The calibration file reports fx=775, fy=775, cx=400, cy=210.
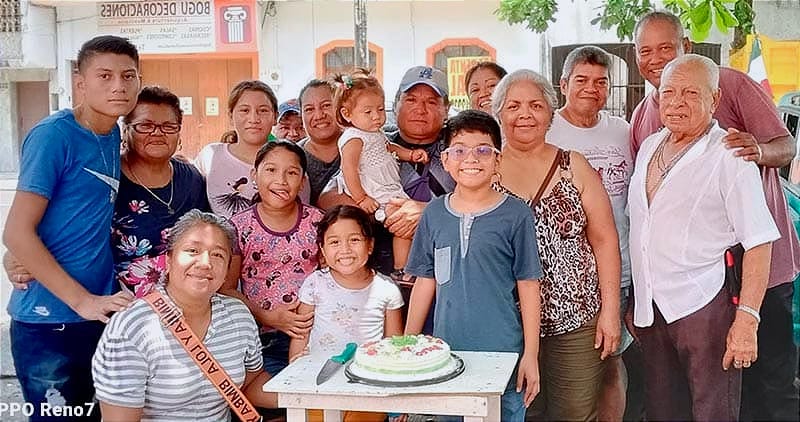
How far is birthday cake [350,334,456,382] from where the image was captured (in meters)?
2.08

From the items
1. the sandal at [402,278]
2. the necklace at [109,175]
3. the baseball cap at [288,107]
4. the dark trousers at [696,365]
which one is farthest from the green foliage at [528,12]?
the necklace at [109,175]

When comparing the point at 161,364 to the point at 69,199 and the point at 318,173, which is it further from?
the point at 318,173

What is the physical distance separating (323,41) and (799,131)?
6.38ft

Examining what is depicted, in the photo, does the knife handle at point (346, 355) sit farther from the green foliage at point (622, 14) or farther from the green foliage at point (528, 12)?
the green foliage at point (622, 14)

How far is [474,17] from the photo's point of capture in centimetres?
302

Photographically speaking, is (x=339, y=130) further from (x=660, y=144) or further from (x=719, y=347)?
(x=719, y=347)

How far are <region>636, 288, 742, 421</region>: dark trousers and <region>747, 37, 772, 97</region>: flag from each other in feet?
3.07

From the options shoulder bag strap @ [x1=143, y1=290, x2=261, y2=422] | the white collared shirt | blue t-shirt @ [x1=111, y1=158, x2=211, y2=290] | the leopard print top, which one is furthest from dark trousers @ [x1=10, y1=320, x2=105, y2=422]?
the white collared shirt

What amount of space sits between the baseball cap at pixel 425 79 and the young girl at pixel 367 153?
0.42ft

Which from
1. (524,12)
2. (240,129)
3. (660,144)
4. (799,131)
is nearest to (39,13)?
(240,129)

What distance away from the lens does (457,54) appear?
313 cm

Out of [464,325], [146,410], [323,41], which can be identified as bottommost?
[146,410]

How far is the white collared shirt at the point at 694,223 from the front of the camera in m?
2.38

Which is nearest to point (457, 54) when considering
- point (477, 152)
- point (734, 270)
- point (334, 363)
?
point (477, 152)
